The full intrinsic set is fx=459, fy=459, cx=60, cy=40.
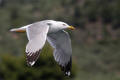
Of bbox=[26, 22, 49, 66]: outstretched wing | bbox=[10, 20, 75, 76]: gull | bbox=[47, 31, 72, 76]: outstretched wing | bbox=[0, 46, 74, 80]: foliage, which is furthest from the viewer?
bbox=[0, 46, 74, 80]: foliage

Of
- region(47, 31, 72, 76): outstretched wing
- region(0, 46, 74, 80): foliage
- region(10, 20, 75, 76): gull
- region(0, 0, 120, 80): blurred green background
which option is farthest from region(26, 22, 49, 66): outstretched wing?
region(0, 46, 74, 80): foliage

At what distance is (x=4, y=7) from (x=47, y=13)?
14.6ft

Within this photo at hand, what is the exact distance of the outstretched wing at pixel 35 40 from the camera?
5363mm

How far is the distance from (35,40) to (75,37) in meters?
22.2

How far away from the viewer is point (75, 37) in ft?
91.5

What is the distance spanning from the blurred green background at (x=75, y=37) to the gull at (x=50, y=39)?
1074 centimetres

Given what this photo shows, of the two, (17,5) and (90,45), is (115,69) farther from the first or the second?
(17,5)

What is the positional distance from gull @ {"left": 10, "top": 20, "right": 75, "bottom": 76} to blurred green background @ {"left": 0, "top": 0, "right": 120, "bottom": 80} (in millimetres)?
10738

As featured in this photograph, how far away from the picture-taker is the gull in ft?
18.0


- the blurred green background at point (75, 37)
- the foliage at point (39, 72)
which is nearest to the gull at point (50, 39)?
the blurred green background at point (75, 37)

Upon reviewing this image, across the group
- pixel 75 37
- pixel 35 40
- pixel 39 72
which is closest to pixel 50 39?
pixel 35 40

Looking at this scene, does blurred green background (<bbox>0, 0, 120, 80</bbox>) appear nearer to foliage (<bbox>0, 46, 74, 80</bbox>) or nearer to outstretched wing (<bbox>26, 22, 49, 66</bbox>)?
foliage (<bbox>0, 46, 74, 80</bbox>)

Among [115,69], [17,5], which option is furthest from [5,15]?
[115,69]

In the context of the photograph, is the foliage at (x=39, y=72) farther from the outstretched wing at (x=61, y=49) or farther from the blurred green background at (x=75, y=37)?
the outstretched wing at (x=61, y=49)
